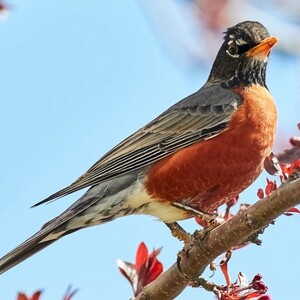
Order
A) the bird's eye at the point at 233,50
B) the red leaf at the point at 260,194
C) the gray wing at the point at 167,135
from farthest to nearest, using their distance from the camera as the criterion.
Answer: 1. the bird's eye at the point at 233,50
2. the gray wing at the point at 167,135
3. the red leaf at the point at 260,194

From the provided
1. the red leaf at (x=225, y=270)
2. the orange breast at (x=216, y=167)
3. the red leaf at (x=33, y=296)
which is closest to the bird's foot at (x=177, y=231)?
the orange breast at (x=216, y=167)

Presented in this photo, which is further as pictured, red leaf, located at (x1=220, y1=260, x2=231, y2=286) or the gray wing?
the gray wing

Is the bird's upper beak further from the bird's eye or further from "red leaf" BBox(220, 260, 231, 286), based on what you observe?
"red leaf" BBox(220, 260, 231, 286)

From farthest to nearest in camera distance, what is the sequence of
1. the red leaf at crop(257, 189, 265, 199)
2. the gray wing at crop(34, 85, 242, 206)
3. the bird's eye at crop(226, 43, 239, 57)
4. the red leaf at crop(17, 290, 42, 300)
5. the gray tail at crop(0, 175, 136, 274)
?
1. the bird's eye at crop(226, 43, 239, 57)
2. the gray wing at crop(34, 85, 242, 206)
3. the gray tail at crop(0, 175, 136, 274)
4. the red leaf at crop(257, 189, 265, 199)
5. the red leaf at crop(17, 290, 42, 300)

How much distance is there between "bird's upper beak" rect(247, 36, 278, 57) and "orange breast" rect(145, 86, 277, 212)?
1.73 ft

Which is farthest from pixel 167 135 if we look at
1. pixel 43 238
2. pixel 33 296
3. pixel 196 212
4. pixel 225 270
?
pixel 33 296

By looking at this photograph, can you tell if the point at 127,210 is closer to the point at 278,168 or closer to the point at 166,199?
the point at 166,199

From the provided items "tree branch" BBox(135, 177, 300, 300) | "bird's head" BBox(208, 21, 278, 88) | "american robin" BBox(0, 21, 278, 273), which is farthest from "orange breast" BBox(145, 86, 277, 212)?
"tree branch" BBox(135, 177, 300, 300)

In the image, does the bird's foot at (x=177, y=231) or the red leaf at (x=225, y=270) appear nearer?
the red leaf at (x=225, y=270)

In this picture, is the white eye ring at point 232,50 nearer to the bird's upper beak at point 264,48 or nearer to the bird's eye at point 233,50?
the bird's eye at point 233,50

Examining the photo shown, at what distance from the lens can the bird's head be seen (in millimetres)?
5039

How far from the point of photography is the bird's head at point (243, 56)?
16.5 feet

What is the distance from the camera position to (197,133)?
191 inches

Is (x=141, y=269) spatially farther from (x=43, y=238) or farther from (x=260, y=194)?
(x=43, y=238)
